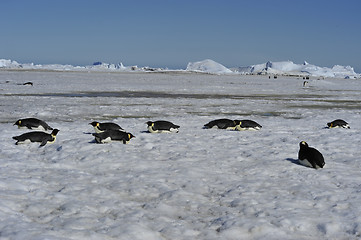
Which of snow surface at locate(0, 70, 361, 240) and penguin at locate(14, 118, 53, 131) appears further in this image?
penguin at locate(14, 118, 53, 131)

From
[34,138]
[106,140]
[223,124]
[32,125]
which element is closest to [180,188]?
[106,140]

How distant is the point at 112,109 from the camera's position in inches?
821

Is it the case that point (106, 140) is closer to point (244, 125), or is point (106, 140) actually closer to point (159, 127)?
point (159, 127)

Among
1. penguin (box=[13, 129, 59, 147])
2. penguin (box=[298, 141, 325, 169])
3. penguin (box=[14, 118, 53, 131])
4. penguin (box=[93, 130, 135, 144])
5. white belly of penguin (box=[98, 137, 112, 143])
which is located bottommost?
penguin (box=[14, 118, 53, 131])

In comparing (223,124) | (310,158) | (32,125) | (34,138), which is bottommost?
(32,125)

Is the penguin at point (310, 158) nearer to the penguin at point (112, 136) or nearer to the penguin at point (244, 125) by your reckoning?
the penguin at point (112, 136)

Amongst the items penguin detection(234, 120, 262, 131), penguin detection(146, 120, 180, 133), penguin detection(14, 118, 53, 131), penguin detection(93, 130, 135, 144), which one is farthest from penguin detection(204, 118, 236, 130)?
penguin detection(14, 118, 53, 131)

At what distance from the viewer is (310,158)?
8625mm

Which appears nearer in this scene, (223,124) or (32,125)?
(32,125)

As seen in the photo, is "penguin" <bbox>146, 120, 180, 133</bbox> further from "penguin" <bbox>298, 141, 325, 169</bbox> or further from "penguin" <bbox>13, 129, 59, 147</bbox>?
"penguin" <bbox>298, 141, 325, 169</bbox>

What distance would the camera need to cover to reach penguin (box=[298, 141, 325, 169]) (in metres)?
8.55

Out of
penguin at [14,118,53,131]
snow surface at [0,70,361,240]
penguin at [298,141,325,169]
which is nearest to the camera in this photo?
snow surface at [0,70,361,240]

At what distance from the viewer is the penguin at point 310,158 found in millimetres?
8547

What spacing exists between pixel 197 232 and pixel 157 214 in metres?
0.82
